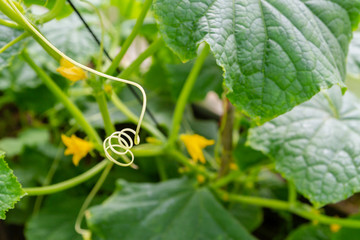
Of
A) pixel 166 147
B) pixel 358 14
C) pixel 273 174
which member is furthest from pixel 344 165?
pixel 273 174

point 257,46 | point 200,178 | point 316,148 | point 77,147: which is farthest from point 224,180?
point 257,46

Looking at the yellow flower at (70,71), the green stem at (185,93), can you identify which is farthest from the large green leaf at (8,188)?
the green stem at (185,93)

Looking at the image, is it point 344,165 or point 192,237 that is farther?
point 192,237

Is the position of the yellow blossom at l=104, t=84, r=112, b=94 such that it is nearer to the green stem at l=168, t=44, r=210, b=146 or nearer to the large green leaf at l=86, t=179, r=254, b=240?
the green stem at l=168, t=44, r=210, b=146

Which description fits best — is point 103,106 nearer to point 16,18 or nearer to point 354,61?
point 16,18

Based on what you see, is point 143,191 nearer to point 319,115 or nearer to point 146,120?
point 146,120

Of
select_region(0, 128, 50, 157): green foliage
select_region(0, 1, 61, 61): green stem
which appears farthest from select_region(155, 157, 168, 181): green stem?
select_region(0, 1, 61, 61): green stem
